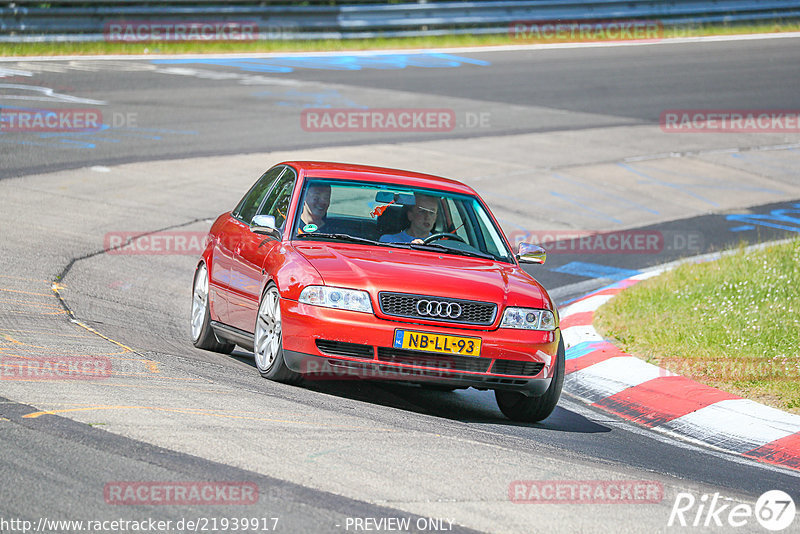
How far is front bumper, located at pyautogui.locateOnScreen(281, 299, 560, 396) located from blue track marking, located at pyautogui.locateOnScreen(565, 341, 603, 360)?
104 inches

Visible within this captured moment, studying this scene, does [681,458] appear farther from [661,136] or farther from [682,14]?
[682,14]

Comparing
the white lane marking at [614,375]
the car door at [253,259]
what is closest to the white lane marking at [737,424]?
the white lane marking at [614,375]

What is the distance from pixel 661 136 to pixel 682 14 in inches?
→ 514

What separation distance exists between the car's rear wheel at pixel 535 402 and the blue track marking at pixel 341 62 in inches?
719

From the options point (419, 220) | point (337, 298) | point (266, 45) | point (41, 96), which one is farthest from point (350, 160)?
point (266, 45)

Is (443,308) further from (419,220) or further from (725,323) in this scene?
(725,323)

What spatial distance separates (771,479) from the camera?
6.36 metres

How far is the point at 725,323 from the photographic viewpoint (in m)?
9.89

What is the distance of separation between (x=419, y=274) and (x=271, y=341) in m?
1.07

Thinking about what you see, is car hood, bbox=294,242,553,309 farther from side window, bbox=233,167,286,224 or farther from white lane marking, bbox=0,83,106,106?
white lane marking, bbox=0,83,106,106

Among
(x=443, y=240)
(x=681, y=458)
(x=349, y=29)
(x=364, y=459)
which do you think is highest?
(x=349, y=29)

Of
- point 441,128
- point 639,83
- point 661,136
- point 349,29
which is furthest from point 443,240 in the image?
point 349,29

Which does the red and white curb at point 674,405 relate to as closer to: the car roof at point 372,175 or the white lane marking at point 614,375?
the white lane marking at point 614,375

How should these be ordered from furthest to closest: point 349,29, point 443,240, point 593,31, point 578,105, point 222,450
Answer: point 593,31
point 349,29
point 578,105
point 443,240
point 222,450
